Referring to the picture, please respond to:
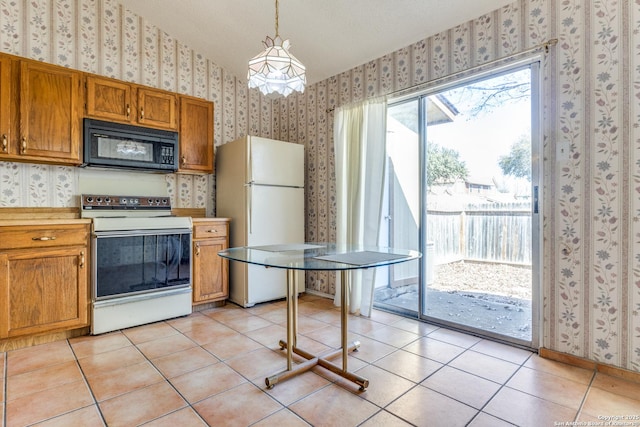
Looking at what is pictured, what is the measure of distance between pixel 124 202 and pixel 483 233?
3.15 meters

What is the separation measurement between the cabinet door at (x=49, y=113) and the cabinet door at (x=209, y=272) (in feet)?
4.19

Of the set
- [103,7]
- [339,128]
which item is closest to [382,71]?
[339,128]

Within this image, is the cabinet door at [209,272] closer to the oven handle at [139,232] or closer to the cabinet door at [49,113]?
the oven handle at [139,232]

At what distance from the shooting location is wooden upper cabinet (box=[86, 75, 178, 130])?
2.86 meters

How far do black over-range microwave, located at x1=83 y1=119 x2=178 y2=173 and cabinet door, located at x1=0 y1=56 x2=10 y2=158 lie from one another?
1.55 ft

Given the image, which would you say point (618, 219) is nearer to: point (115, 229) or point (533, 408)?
point (533, 408)

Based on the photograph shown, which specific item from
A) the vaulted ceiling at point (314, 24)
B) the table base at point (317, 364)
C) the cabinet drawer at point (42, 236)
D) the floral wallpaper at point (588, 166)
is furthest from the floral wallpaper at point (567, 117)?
the table base at point (317, 364)

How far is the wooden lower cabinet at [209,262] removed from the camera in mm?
3234

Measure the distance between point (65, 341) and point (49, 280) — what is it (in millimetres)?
483

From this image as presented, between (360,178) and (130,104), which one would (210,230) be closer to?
(130,104)

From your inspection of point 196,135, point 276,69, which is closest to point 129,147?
point 196,135

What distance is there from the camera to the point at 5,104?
2.46 meters

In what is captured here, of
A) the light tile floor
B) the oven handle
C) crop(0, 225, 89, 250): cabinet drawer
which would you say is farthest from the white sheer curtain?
crop(0, 225, 89, 250): cabinet drawer

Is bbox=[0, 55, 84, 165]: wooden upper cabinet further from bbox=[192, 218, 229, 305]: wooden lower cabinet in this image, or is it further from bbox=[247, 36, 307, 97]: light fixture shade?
bbox=[247, 36, 307, 97]: light fixture shade
